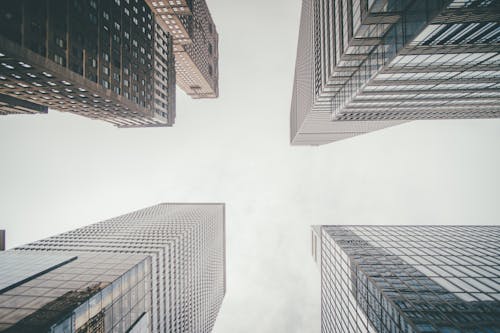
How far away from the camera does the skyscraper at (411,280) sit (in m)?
20.5

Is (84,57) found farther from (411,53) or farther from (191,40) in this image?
(191,40)

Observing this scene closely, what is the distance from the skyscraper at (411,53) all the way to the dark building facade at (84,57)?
113 ft

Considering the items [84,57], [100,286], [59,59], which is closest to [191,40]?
[84,57]

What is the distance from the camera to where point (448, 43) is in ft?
69.2

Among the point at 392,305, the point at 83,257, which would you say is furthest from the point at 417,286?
the point at 83,257

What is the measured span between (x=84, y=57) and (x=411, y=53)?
134ft

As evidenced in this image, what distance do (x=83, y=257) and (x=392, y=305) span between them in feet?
129

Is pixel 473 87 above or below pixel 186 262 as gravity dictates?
above

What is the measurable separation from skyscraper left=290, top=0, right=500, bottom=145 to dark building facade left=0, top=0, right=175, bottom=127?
34.4 metres

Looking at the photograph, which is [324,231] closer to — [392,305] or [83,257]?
[392,305]

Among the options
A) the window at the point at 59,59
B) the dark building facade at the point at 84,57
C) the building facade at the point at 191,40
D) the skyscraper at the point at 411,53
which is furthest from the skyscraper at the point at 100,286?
the building facade at the point at 191,40

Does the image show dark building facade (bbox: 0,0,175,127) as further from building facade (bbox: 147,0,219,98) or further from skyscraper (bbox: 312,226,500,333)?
skyscraper (bbox: 312,226,500,333)

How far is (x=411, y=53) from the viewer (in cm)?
2244

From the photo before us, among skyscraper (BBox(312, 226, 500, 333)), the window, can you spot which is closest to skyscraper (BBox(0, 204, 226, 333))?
the window
